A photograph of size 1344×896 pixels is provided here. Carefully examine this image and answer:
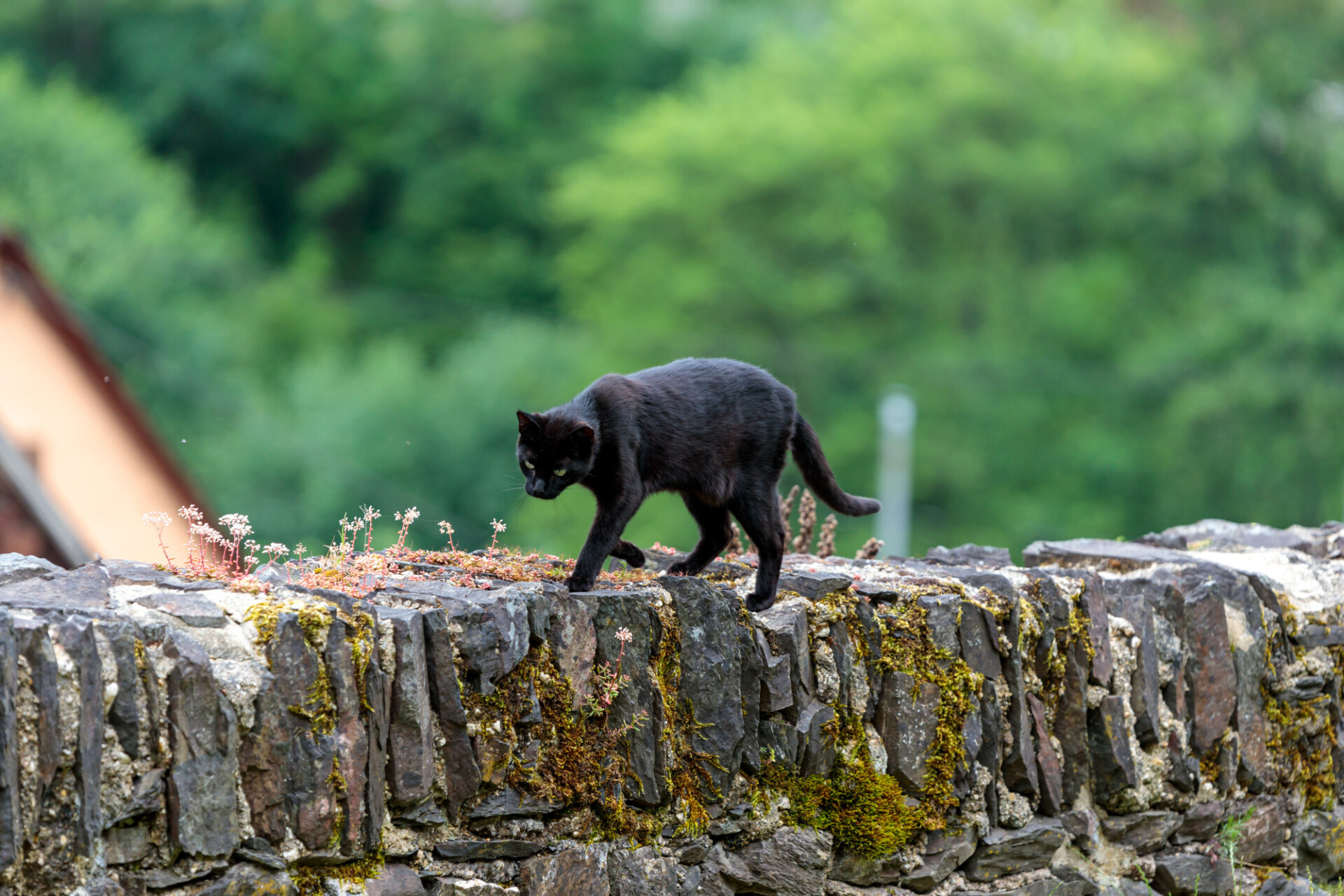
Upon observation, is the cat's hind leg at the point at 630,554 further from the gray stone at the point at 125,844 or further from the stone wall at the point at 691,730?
the gray stone at the point at 125,844

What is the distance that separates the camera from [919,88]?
110ft

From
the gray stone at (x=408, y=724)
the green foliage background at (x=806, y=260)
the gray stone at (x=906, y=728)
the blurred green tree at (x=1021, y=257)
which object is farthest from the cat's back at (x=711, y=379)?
the blurred green tree at (x=1021, y=257)

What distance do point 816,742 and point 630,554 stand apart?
38.8 inches

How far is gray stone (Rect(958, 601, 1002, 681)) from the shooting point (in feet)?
14.7

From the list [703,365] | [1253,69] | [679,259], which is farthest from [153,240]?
[703,365]

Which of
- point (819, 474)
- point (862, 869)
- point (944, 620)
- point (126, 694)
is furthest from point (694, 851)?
point (126, 694)

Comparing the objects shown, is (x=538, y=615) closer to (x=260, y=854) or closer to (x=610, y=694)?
(x=610, y=694)

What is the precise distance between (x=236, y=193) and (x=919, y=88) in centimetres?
2034

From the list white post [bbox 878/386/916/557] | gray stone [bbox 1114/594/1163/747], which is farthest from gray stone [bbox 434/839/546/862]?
white post [bbox 878/386/916/557]

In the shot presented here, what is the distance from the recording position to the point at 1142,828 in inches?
188

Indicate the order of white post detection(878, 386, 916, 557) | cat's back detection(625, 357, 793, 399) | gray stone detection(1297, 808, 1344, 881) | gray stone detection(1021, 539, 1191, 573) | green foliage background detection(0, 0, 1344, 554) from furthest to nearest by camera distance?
white post detection(878, 386, 916, 557) < green foliage background detection(0, 0, 1344, 554) < gray stone detection(1021, 539, 1191, 573) < gray stone detection(1297, 808, 1344, 881) < cat's back detection(625, 357, 793, 399)

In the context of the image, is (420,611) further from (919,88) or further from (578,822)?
(919,88)

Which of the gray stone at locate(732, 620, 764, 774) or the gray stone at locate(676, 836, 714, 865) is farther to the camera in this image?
the gray stone at locate(732, 620, 764, 774)

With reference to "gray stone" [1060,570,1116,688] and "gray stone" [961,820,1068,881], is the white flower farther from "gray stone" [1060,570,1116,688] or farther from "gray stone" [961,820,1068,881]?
"gray stone" [1060,570,1116,688]
